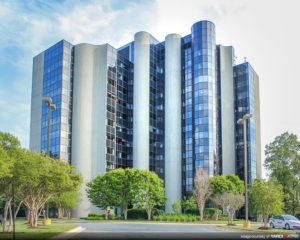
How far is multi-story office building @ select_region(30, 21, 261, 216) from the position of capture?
8844 centimetres

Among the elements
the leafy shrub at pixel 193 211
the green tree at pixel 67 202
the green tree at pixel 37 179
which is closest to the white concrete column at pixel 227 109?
the leafy shrub at pixel 193 211

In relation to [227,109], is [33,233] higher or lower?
lower

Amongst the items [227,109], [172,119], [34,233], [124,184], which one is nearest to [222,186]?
[124,184]

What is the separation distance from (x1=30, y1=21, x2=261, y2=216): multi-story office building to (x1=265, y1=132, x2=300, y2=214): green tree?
17.4 metres

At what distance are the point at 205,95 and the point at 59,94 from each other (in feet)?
99.6

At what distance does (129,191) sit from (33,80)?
143 ft

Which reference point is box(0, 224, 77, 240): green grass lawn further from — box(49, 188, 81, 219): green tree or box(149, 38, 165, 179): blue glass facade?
box(149, 38, 165, 179): blue glass facade

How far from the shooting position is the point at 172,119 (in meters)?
95.7

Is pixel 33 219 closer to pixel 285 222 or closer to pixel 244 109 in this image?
pixel 285 222

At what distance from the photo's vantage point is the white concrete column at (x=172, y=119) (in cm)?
9144

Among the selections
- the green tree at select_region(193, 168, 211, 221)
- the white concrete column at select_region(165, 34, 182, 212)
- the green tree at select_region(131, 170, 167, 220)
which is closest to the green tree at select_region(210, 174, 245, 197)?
the green tree at select_region(193, 168, 211, 221)

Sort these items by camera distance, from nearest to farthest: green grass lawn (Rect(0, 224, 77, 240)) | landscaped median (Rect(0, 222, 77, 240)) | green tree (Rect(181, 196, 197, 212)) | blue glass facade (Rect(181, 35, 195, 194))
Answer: landscaped median (Rect(0, 222, 77, 240))
green grass lawn (Rect(0, 224, 77, 240))
green tree (Rect(181, 196, 197, 212))
blue glass facade (Rect(181, 35, 195, 194))

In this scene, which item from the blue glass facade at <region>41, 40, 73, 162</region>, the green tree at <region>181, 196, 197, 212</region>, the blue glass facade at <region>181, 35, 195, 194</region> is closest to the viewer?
the green tree at <region>181, 196, 197, 212</region>

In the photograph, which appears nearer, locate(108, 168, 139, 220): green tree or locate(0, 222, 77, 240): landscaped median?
locate(0, 222, 77, 240): landscaped median
